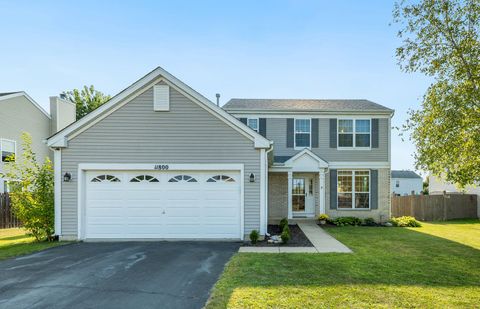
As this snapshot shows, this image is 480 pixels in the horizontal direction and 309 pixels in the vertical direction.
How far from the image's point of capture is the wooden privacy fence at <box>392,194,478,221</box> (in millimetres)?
20688

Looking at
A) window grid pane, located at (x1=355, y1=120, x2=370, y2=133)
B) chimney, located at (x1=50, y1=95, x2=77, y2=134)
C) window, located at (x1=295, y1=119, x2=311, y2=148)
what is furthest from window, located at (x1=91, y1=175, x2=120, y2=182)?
chimney, located at (x1=50, y1=95, x2=77, y2=134)

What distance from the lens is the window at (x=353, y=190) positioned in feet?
58.1

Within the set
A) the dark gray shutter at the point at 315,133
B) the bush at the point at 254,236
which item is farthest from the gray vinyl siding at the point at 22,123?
the dark gray shutter at the point at 315,133

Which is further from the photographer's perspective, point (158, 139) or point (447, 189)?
point (447, 189)

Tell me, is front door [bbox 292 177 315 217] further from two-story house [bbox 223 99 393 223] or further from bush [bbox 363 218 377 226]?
bush [bbox 363 218 377 226]

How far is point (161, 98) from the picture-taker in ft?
38.9

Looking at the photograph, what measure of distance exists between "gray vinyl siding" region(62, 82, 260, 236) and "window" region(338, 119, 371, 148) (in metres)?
7.92

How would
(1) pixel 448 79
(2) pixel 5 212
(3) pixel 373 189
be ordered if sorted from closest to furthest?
(1) pixel 448 79 < (2) pixel 5 212 < (3) pixel 373 189

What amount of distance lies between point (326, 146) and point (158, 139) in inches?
372

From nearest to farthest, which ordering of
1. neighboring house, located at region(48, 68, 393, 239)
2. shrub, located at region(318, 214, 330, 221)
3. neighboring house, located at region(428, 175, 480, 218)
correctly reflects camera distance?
neighboring house, located at region(48, 68, 393, 239) < shrub, located at region(318, 214, 330, 221) < neighboring house, located at region(428, 175, 480, 218)

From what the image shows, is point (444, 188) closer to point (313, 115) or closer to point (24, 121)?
point (313, 115)

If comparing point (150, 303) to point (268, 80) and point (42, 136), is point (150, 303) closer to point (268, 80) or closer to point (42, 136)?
point (268, 80)

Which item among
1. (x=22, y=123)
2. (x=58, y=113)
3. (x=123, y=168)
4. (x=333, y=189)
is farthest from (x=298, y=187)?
(x=58, y=113)

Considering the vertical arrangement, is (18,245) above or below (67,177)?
below
